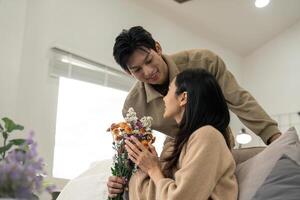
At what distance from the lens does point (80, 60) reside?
11.0 feet

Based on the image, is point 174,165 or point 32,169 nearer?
point 32,169

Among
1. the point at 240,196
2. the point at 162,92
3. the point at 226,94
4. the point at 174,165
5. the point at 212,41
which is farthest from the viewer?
the point at 212,41

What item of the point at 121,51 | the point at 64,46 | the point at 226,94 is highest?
the point at 64,46

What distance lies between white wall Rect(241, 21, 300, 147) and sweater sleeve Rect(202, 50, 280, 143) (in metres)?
3.12

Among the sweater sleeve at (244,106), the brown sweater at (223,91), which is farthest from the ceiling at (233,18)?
the sweater sleeve at (244,106)

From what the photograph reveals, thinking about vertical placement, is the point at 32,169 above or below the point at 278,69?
below

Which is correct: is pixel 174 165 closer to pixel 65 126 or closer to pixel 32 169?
pixel 32 169

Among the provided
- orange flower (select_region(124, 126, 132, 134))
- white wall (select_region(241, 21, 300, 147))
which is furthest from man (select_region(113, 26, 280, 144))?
white wall (select_region(241, 21, 300, 147))

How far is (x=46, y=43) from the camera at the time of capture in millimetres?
3117

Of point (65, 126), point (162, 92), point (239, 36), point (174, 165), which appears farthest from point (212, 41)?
point (174, 165)

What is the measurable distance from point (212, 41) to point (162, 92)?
3.10 metres

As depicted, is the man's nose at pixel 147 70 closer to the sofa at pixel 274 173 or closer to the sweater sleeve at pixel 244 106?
the sweater sleeve at pixel 244 106

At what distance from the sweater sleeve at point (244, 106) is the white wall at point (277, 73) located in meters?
3.12

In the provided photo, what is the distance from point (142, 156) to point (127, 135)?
10cm
